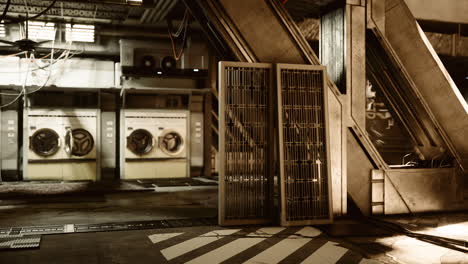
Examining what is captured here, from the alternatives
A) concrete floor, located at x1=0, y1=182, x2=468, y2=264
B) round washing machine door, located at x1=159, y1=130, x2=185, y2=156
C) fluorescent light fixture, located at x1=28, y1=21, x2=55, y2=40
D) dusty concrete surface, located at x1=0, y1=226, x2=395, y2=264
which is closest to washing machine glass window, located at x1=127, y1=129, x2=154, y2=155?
round washing machine door, located at x1=159, y1=130, x2=185, y2=156

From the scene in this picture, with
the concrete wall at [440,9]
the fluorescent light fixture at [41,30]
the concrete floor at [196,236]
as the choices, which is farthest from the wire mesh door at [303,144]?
the fluorescent light fixture at [41,30]

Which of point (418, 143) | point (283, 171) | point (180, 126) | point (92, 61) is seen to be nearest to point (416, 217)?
point (418, 143)

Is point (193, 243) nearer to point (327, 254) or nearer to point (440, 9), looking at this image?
point (327, 254)

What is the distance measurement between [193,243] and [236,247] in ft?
1.58

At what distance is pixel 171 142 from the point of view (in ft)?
38.0

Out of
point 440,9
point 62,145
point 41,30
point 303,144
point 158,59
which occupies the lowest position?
point 62,145

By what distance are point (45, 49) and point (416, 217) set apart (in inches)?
358

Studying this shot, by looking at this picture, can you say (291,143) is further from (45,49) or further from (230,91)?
(45,49)

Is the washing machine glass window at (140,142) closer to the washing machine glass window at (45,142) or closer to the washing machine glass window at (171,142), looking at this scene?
the washing machine glass window at (171,142)

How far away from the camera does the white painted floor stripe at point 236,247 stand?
425 centimetres

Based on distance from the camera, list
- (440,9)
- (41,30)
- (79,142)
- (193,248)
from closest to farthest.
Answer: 1. (193,248)
2. (440,9)
3. (41,30)
4. (79,142)

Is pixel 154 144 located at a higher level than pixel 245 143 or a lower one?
lower

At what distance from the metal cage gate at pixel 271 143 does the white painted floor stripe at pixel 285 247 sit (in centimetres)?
41

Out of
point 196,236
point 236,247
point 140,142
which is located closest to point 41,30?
point 140,142
